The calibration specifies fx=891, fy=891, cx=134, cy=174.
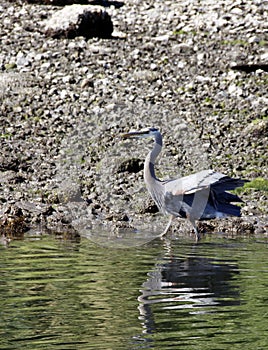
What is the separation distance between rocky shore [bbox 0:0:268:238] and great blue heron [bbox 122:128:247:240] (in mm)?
1263

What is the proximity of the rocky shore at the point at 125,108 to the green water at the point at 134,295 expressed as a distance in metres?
2.50

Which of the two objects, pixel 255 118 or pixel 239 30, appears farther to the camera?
pixel 239 30

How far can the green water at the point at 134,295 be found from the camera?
802 cm

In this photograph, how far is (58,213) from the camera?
16.9 meters

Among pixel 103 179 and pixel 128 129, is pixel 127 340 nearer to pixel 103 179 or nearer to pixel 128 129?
pixel 103 179

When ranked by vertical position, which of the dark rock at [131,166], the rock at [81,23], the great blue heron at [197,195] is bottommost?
the dark rock at [131,166]

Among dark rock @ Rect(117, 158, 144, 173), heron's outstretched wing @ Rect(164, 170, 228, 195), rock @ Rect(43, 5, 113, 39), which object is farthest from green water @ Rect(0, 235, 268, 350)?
rock @ Rect(43, 5, 113, 39)

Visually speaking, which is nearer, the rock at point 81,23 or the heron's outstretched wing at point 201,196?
the heron's outstretched wing at point 201,196

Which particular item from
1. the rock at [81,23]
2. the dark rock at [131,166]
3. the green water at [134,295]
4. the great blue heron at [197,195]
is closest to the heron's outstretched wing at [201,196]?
the great blue heron at [197,195]

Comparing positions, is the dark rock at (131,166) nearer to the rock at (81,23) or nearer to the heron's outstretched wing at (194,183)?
the heron's outstretched wing at (194,183)

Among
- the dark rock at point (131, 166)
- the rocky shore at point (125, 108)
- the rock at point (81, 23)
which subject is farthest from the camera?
the rock at point (81, 23)

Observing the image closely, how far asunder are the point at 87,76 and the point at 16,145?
3.57 m

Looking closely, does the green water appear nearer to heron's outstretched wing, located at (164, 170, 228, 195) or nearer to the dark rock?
heron's outstretched wing, located at (164, 170, 228, 195)

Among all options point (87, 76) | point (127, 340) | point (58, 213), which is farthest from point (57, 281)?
point (87, 76)
